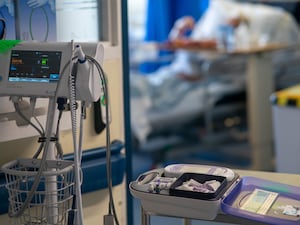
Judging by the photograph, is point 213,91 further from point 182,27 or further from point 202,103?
point 182,27

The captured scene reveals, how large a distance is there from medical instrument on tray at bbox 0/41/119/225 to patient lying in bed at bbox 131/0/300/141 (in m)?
2.43

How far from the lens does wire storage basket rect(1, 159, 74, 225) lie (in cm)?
145

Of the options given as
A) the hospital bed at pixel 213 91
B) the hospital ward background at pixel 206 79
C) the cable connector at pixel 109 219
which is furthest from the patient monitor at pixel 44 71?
the hospital bed at pixel 213 91

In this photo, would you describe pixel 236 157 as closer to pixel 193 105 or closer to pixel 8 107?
pixel 193 105

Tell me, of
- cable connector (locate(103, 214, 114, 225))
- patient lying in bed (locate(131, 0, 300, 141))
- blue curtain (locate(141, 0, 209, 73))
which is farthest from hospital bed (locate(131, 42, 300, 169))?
cable connector (locate(103, 214, 114, 225))

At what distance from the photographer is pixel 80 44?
1454mm

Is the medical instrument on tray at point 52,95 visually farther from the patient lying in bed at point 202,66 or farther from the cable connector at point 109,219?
the patient lying in bed at point 202,66

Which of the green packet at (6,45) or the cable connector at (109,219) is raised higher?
the green packet at (6,45)

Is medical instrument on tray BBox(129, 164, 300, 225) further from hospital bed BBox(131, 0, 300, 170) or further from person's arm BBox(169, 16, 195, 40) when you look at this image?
person's arm BBox(169, 16, 195, 40)

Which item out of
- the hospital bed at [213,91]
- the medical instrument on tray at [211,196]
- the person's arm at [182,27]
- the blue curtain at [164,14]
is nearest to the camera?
the medical instrument on tray at [211,196]

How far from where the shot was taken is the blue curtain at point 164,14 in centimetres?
441

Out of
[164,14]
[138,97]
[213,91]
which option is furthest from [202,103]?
[164,14]

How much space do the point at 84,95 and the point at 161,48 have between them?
9.21ft

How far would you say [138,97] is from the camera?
13.2 ft
